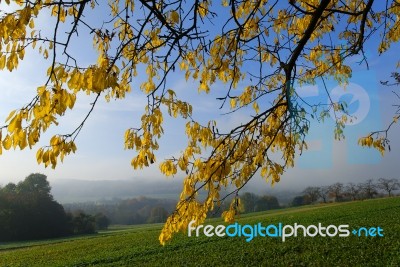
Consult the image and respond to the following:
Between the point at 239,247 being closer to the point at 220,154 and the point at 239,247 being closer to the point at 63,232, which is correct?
the point at 220,154

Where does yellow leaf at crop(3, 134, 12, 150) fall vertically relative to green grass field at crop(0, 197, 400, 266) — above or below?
above

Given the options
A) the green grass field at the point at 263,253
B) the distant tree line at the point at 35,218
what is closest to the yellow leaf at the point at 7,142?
the green grass field at the point at 263,253

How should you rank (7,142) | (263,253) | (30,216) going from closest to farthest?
(7,142) → (263,253) → (30,216)

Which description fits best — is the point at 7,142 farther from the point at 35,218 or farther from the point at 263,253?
the point at 35,218

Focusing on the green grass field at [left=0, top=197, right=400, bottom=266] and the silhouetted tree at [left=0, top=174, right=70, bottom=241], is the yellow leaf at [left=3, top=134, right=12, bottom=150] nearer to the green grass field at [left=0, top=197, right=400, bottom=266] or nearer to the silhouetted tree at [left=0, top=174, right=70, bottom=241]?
the green grass field at [left=0, top=197, right=400, bottom=266]

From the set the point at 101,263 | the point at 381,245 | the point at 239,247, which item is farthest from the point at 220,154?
the point at 101,263

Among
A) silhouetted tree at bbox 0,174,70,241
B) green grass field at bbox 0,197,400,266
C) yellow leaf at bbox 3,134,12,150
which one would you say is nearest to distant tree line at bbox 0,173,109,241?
silhouetted tree at bbox 0,174,70,241

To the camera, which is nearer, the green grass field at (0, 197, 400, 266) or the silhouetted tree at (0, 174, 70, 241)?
the green grass field at (0, 197, 400, 266)

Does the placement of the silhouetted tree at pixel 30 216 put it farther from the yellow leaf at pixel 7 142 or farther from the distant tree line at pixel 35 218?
the yellow leaf at pixel 7 142

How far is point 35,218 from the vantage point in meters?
73.2

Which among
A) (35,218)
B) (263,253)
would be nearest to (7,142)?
(263,253)

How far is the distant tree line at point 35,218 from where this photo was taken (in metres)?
69.9

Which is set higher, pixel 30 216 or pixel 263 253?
pixel 30 216

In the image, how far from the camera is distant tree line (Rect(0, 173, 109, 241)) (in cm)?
6988
